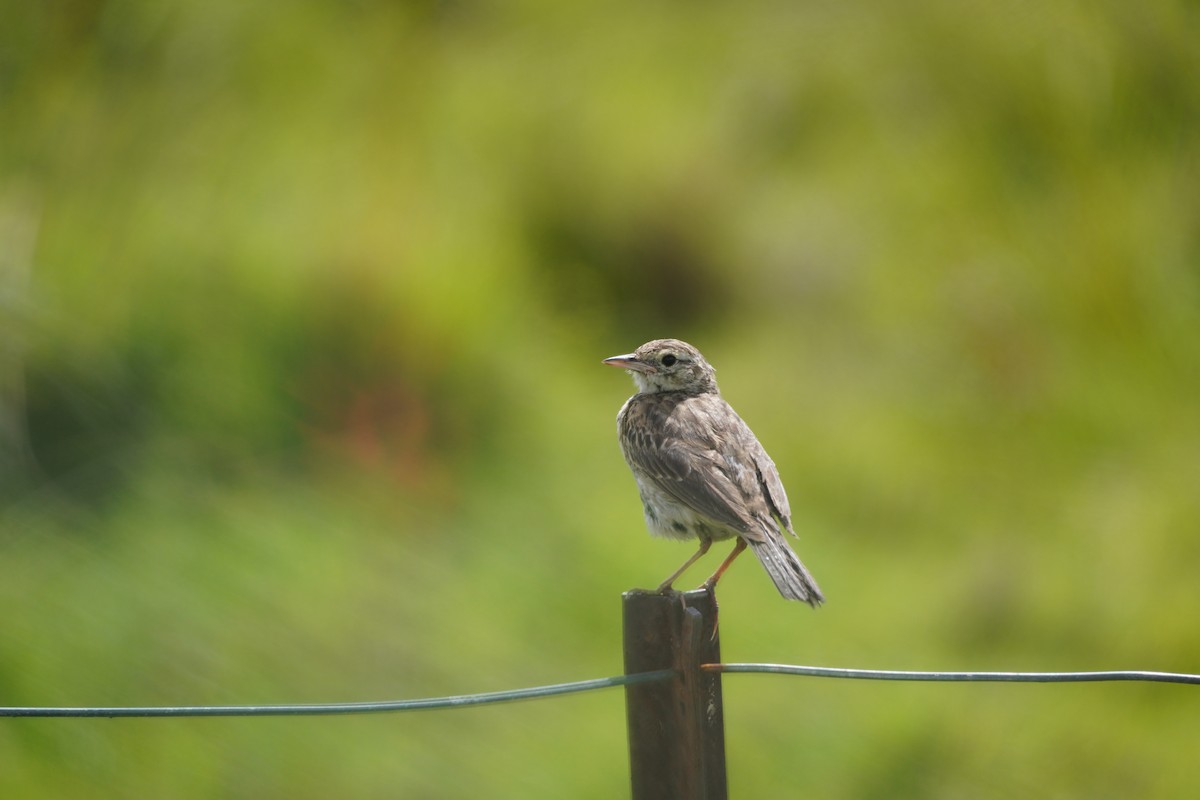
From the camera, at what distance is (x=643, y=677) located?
2.71 metres

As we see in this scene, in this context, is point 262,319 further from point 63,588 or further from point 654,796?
point 654,796

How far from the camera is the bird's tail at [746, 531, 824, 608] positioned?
3.53 metres

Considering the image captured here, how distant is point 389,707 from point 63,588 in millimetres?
3291

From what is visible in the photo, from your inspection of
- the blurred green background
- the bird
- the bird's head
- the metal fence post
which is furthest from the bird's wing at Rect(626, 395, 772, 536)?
the blurred green background

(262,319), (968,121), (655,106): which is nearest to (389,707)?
(262,319)

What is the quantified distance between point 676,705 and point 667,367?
2.04m

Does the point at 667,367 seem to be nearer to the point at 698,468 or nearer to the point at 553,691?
the point at 698,468

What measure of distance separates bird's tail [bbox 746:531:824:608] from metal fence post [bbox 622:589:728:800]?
0.76 metres

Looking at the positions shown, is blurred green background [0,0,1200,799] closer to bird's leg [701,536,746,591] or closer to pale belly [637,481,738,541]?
pale belly [637,481,738,541]

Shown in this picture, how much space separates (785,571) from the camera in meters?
3.64

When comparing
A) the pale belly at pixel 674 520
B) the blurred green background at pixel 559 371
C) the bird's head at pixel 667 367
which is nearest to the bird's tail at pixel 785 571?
the pale belly at pixel 674 520

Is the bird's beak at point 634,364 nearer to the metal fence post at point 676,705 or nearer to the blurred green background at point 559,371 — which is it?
the blurred green background at point 559,371

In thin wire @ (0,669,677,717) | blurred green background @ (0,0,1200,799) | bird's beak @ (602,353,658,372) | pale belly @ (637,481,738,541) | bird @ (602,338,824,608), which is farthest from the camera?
blurred green background @ (0,0,1200,799)

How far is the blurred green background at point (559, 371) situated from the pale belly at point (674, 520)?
158 cm
